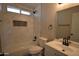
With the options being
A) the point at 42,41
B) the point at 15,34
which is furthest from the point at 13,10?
the point at 42,41

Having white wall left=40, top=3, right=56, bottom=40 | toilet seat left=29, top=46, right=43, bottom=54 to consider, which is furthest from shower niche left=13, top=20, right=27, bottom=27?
Answer: toilet seat left=29, top=46, right=43, bottom=54

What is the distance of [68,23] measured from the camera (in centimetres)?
160

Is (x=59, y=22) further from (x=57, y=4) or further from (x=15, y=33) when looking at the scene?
(x=15, y=33)

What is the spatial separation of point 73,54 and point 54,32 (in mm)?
480

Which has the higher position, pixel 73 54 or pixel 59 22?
pixel 59 22

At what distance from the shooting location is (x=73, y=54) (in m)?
1.37

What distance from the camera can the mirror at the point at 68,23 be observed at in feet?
5.05

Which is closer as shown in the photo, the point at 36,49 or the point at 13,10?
the point at 13,10

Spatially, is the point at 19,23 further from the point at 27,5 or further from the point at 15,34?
the point at 27,5

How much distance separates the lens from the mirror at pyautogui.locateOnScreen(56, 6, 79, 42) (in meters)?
1.54

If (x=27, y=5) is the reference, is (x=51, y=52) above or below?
below

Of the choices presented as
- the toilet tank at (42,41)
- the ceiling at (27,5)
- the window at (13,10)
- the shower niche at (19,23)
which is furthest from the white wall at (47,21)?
the window at (13,10)

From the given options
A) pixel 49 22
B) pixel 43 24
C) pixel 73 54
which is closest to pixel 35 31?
pixel 43 24

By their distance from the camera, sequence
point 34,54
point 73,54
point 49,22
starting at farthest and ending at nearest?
point 49,22 → point 34,54 → point 73,54
